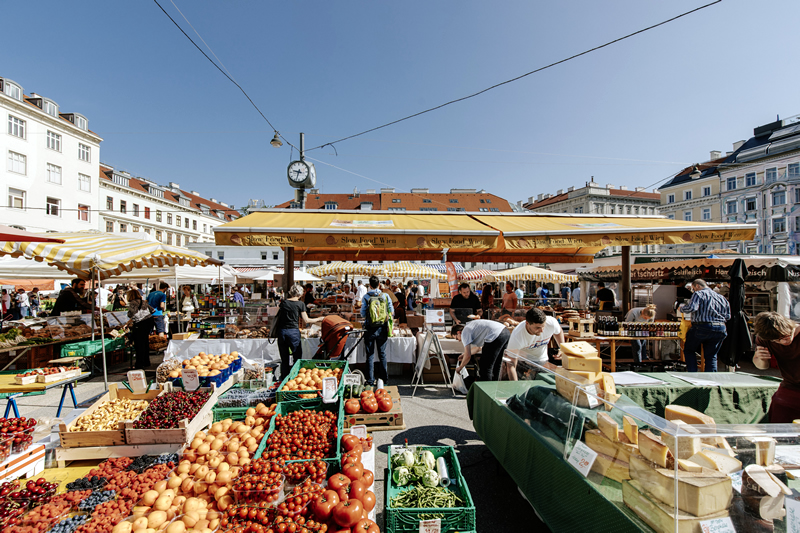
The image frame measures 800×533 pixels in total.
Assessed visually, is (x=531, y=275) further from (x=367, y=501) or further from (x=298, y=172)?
(x=367, y=501)

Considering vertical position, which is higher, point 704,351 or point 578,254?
point 578,254

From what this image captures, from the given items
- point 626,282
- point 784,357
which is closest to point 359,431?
point 784,357

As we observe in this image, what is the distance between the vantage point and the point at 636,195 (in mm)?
59062

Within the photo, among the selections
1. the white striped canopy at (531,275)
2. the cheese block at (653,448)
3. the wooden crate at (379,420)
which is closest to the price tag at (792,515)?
the cheese block at (653,448)

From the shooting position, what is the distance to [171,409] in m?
3.97

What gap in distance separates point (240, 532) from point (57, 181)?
40.6 m

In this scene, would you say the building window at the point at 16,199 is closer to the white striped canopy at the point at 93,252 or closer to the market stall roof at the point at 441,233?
the white striped canopy at the point at 93,252

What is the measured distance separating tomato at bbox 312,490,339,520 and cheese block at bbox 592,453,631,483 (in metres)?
1.64

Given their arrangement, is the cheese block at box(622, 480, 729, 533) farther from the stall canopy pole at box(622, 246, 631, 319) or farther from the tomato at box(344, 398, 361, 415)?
the stall canopy pole at box(622, 246, 631, 319)

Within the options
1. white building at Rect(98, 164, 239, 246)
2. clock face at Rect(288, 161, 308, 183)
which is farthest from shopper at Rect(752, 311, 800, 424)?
white building at Rect(98, 164, 239, 246)

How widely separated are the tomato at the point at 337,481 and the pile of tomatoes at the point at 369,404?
174cm

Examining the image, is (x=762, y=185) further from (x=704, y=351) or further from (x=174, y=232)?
(x=174, y=232)

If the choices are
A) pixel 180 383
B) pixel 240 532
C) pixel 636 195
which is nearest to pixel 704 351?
pixel 240 532

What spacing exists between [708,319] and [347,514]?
21.4 feet
